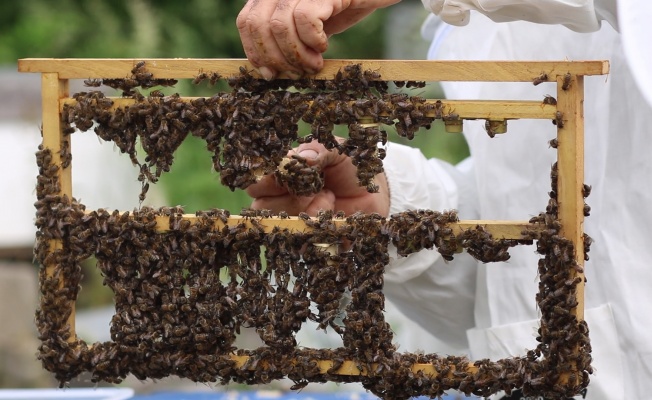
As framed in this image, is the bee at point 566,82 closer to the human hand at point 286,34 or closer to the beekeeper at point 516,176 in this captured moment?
the beekeeper at point 516,176

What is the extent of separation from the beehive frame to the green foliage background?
6694 millimetres

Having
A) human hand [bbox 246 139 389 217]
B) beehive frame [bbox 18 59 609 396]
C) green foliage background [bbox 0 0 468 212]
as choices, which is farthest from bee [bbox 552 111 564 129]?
green foliage background [bbox 0 0 468 212]

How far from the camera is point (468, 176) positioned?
400cm

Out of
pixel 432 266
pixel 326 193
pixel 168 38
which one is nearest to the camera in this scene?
pixel 326 193

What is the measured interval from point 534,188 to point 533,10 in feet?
3.48

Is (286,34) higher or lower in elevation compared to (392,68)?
higher

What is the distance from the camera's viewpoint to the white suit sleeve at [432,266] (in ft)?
11.9

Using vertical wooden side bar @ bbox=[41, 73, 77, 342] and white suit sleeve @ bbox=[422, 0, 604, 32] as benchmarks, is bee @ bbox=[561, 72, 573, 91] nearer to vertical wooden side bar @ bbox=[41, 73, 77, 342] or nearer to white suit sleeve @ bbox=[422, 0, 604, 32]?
white suit sleeve @ bbox=[422, 0, 604, 32]

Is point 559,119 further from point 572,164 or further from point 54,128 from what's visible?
point 54,128

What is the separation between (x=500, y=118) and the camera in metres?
2.58

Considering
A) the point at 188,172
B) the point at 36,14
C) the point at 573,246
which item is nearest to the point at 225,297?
the point at 573,246

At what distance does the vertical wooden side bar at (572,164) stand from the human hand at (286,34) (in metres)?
0.73

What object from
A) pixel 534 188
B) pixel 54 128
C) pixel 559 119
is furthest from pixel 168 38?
pixel 559 119

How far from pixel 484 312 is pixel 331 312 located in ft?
4.23
